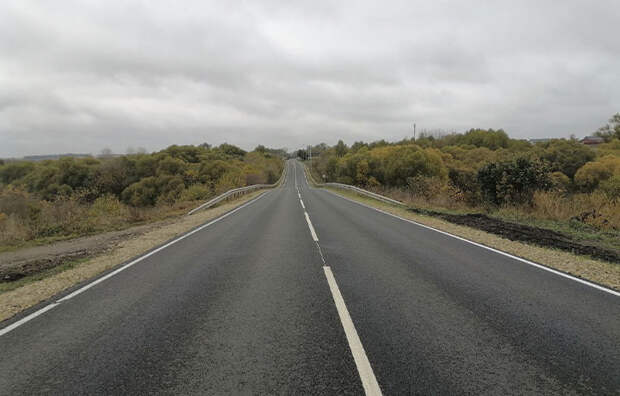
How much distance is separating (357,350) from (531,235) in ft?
28.2

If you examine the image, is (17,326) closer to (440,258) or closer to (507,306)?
(507,306)

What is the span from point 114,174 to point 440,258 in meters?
59.0

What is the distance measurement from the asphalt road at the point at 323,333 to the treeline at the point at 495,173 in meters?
9.46

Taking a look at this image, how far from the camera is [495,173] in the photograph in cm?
1561

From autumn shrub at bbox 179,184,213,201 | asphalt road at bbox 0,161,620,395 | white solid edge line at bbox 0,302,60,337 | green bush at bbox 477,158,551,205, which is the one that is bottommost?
autumn shrub at bbox 179,184,213,201

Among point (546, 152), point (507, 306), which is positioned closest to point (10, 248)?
point (507, 306)

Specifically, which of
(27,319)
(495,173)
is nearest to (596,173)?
(495,173)

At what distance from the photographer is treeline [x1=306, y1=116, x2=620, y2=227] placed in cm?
1438

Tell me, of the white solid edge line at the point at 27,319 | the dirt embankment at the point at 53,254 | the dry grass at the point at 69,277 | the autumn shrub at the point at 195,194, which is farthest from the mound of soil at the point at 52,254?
the autumn shrub at the point at 195,194

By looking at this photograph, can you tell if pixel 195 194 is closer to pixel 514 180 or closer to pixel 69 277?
pixel 69 277

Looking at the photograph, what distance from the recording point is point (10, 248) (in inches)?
370

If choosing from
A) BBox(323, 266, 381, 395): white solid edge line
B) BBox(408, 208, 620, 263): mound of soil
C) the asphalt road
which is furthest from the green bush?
BBox(323, 266, 381, 395): white solid edge line

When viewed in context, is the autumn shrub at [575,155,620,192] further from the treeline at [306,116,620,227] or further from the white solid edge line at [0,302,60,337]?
the white solid edge line at [0,302,60,337]

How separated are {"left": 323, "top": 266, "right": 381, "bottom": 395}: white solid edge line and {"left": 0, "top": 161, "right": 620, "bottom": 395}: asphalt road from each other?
16 millimetres
